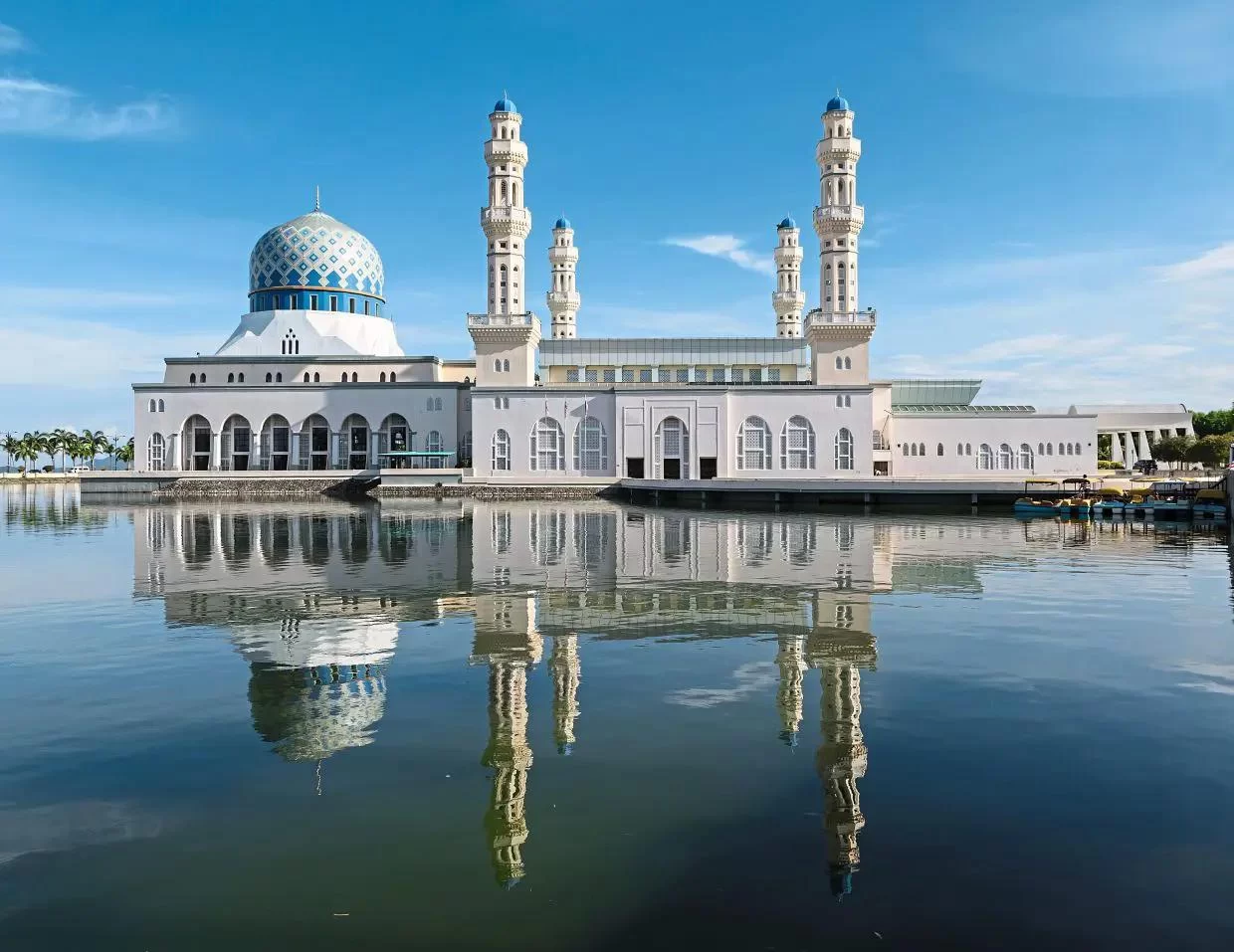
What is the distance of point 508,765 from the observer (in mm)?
7910

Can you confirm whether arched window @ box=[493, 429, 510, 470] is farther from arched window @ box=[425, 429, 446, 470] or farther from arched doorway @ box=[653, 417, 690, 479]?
arched doorway @ box=[653, 417, 690, 479]

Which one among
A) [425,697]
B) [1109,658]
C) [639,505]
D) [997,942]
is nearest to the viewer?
[997,942]

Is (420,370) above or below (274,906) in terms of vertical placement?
above

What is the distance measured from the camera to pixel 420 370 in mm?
69250

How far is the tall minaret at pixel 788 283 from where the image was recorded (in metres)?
76.8

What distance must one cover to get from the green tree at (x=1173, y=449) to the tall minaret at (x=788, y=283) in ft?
105

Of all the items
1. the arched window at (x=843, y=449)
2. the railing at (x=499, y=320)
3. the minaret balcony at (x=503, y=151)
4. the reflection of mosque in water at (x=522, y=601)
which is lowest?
the reflection of mosque in water at (x=522, y=601)

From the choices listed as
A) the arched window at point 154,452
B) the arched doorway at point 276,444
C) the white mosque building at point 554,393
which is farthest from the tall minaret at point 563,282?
the arched window at point 154,452

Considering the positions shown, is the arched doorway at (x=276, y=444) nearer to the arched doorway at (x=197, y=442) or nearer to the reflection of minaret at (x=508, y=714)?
the arched doorway at (x=197, y=442)

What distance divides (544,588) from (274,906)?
12.7 meters

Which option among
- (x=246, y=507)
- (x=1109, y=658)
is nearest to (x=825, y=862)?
(x=1109, y=658)

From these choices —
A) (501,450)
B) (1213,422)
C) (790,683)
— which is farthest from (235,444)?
(1213,422)

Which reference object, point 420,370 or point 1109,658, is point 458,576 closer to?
point 1109,658

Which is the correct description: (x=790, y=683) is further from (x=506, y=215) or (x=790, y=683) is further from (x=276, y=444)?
(x=276, y=444)
